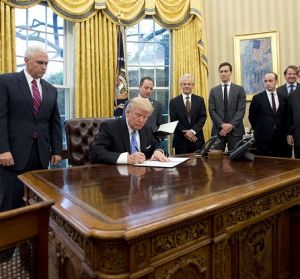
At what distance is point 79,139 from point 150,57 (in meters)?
3.24

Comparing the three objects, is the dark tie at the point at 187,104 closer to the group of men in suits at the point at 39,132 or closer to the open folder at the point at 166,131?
the open folder at the point at 166,131

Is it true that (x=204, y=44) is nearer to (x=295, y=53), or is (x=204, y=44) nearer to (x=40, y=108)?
(x=295, y=53)

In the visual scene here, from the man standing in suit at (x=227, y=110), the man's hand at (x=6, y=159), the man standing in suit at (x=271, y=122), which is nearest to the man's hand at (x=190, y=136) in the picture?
the man standing in suit at (x=227, y=110)

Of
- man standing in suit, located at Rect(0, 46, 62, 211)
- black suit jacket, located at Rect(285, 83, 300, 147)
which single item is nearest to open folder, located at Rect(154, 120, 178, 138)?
man standing in suit, located at Rect(0, 46, 62, 211)

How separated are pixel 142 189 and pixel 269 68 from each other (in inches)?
202

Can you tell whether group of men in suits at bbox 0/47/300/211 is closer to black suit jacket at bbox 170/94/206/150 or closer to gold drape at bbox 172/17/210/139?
black suit jacket at bbox 170/94/206/150

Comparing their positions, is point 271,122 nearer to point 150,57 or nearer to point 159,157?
point 159,157

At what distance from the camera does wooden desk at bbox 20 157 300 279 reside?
3.49ft

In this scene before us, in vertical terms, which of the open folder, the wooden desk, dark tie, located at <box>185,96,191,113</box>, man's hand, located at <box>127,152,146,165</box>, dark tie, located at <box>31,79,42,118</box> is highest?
dark tie, located at <box>185,96,191,113</box>

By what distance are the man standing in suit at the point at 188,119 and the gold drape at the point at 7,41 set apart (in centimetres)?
237

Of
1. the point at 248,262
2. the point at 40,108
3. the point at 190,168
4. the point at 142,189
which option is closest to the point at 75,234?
the point at 142,189

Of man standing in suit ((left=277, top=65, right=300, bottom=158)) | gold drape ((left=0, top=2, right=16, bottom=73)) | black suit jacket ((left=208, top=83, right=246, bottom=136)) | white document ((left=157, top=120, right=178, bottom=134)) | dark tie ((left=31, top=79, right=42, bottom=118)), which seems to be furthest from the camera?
black suit jacket ((left=208, top=83, right=246, bottom=136))

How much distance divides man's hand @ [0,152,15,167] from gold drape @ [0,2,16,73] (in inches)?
80.8

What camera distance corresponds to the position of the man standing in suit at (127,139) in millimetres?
2553
